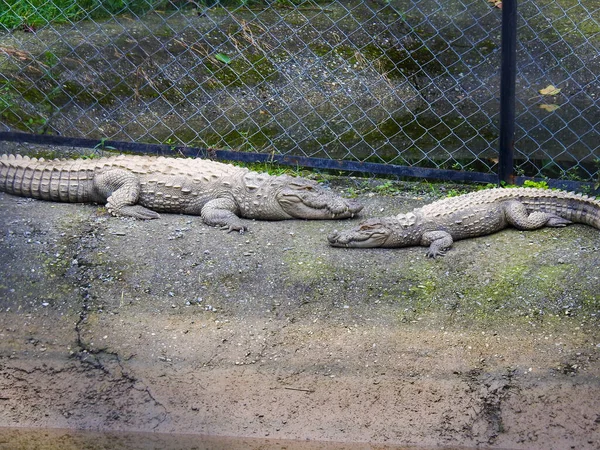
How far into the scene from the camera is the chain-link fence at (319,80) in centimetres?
653

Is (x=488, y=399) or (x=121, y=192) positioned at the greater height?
(x=121, y=192)

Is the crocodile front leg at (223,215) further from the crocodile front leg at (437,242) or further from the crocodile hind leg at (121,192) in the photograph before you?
the crocodile front leg at (437,242)

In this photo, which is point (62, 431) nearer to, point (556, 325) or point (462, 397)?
point (462, 397)

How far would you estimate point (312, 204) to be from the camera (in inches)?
225

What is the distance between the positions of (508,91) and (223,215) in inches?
80.4

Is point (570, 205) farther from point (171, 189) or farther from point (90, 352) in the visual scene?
point (90, 352)

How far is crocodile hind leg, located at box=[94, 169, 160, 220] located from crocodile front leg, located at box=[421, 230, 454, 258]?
175 centimetres

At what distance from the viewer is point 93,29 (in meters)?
7.24

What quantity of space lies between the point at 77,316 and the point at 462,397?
6.41 ft

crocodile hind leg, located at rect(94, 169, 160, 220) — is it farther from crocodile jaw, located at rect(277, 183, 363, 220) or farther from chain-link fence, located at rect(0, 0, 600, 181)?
crocodile jaw, located at rect(277, 183, 363, 220)

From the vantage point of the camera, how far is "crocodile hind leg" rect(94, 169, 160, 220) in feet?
18.3

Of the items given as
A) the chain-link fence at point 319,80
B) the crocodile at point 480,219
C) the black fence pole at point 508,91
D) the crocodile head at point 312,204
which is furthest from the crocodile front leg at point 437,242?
the chain-link fence at point 319,80

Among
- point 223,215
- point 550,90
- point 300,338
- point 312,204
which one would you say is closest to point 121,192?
point 223,215

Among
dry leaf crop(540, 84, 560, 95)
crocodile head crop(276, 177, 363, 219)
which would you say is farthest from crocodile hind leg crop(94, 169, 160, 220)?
dry leaf crop(540, 84, 560, 95)
